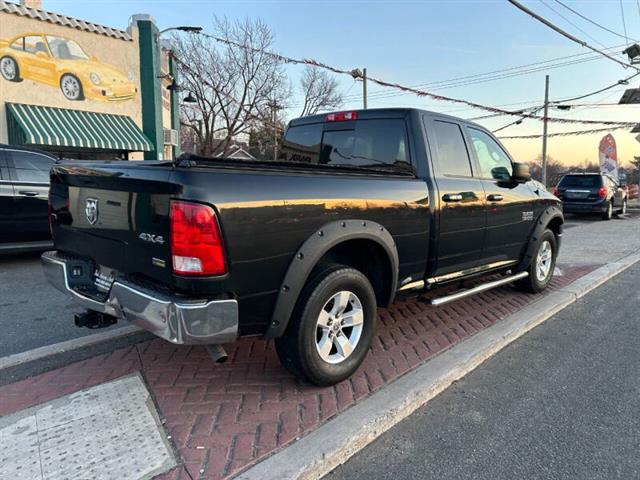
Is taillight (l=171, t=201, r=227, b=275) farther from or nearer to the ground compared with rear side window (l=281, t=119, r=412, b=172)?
nearer to the ground

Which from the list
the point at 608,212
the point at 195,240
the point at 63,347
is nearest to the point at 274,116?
the point at 608,212

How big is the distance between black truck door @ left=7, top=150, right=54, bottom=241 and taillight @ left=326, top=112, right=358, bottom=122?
4.90 meters

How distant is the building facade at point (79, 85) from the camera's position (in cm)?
1290

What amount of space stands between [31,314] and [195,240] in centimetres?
339

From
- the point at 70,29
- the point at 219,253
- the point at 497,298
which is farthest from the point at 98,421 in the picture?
the point at 70,29

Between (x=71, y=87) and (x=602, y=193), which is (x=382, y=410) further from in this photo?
(x=602, y=193)

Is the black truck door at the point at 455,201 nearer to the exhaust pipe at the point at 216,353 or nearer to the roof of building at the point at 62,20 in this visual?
the exhaust pipe at the point at 216,353

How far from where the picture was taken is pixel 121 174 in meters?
2.85

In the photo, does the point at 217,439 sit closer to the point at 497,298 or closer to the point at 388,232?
the point at 388,232

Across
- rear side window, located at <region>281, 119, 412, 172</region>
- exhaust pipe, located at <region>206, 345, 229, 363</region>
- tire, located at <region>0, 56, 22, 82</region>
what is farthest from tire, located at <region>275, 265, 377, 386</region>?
tire, located at <region>0, 56, 22, 82</region>

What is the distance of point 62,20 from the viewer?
13.7 meters

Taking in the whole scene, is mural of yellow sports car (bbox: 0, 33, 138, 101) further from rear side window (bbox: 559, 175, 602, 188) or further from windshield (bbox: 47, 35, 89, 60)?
rear side window (bbox: 559, 175, 602, 188)

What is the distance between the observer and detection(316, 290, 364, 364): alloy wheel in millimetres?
3195

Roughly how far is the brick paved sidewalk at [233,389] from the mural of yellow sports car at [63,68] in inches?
498
